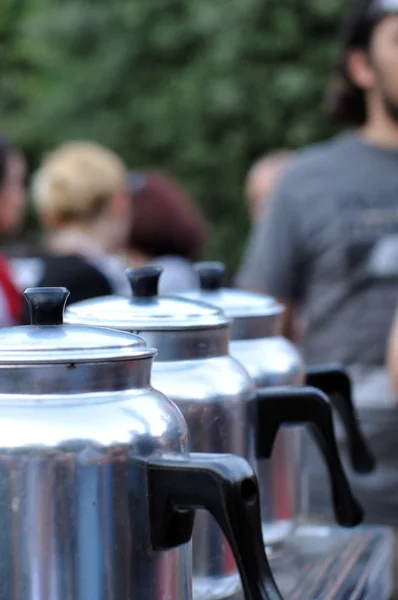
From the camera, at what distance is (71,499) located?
2.67 feet

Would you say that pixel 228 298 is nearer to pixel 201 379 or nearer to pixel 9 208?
pixel 201 379

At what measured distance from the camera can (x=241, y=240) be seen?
44.1 ft

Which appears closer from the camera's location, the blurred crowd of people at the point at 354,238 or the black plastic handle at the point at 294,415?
the black plastic handle at the point at 294,415

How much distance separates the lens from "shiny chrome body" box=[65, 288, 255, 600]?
1021mm

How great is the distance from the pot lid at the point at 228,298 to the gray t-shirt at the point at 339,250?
0.84m

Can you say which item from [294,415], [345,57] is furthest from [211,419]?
[345,57]

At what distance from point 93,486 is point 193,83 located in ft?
40.6

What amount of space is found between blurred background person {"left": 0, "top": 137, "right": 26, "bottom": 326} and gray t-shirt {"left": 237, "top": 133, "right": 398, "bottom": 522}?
28.3 inches

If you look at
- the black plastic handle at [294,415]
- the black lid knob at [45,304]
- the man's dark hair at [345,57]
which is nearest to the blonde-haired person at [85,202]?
the man's dark hair at [345,57]

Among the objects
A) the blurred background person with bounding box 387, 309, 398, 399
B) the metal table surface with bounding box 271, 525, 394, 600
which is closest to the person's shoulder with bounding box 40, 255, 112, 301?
the blurred background person with bounding box 387, 309, 398, 399

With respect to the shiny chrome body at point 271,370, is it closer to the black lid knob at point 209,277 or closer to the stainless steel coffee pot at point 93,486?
the black lid knob at point 209,277

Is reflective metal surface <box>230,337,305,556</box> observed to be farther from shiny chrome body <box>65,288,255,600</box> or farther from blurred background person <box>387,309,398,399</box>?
blurred background person <box>387,309,398,399</box>

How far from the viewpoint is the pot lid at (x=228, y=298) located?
1.26 metres

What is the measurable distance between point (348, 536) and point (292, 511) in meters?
0.20
